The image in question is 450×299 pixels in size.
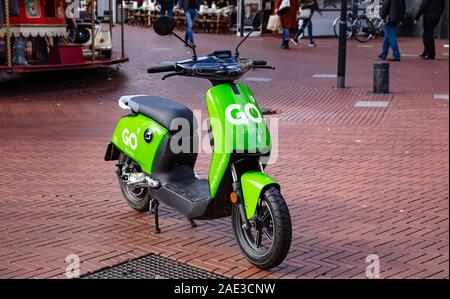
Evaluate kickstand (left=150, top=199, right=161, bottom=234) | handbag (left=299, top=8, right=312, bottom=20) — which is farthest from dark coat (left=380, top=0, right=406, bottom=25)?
kickstand (left=150, top=199, right=161, bottom=234)

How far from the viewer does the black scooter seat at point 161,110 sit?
19.2 ft

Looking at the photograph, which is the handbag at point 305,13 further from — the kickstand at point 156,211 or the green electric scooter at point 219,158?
the kickstand at point 156,211

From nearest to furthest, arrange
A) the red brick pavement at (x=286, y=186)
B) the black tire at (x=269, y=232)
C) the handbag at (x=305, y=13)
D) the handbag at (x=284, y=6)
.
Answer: the black tire at (x=269, y=232) < the red brick pavement at (x=286, y=186) < the handbag at (x=284, y=6) < the handbag at (x=305, y=13)

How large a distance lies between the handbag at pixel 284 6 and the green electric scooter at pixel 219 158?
1584 centimetres

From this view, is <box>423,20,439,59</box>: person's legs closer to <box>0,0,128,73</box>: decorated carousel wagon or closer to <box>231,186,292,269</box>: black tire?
<box>0,0,128,73</box>: decorated carousel wagon

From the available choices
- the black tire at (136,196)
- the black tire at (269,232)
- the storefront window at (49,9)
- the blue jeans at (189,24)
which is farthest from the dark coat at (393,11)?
the black tire at (269,232)

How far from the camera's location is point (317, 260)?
5.32m

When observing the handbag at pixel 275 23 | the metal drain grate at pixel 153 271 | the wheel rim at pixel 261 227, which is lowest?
the metal drain grate at pixel 153 271

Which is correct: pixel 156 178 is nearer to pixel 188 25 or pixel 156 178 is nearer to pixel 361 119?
pixel 361 119

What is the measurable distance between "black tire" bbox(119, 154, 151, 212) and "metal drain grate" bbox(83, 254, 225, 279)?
1.10m

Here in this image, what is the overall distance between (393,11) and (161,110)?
13259 millimetres

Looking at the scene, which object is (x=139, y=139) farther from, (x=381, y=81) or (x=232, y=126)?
(x=381, y=81)

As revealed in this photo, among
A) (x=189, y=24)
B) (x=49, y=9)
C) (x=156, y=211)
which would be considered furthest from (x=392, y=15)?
(x=156, y=211)
